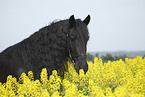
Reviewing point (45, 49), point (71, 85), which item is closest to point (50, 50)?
point (45, 49)

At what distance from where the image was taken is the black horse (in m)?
4.10

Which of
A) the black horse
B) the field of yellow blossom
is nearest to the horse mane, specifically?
the black horse

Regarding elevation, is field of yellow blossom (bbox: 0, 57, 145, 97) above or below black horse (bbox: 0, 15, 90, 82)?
below

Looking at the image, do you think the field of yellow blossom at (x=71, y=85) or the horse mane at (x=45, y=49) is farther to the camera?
the horse mane at (x=45, y=49)

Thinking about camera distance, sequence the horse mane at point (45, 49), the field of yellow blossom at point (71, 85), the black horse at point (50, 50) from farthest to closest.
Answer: the horse mane at point (45, 49) < the black horse at point (50, 50) < the field of yellow blossom at point (71, 85)

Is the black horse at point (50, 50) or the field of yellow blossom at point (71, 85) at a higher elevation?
the black horse at point (50, 50)

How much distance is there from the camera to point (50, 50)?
Answer: 14.4 feet

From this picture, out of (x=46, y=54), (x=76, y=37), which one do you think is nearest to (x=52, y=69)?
(x=46, y=54)

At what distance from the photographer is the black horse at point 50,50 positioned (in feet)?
13.4

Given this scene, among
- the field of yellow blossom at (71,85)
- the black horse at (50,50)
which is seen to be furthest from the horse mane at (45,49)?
the field of yellow blossom at (71,85)

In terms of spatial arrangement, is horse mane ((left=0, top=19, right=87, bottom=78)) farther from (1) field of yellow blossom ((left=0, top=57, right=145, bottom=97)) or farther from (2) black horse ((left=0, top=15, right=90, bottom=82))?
(1) field of yellow blossom ((left=0, top=57, right=145, bottom=97))

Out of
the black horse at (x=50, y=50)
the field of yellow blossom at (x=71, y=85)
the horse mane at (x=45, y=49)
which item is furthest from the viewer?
the horse mane at (x=45, y=49)

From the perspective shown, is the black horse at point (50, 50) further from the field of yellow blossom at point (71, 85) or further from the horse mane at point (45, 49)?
the field of yellow blossom at point (71, 85)

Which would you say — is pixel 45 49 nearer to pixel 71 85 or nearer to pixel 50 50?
pixel 50 50
